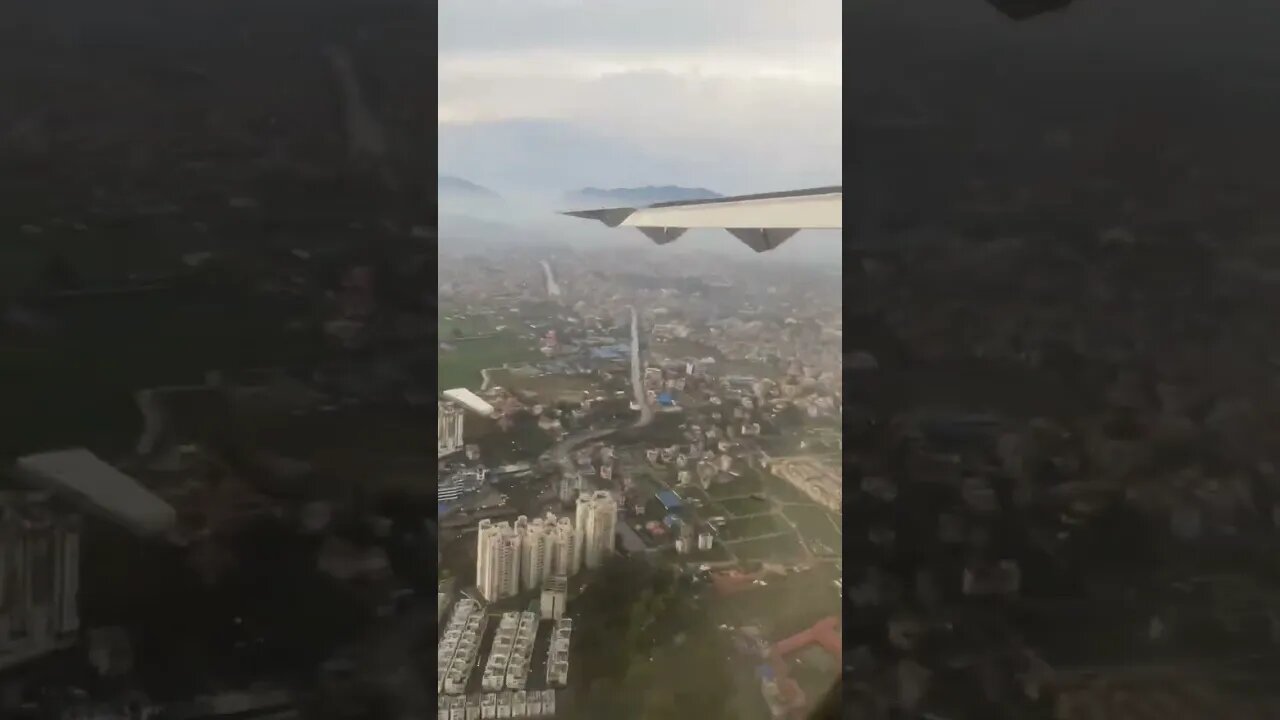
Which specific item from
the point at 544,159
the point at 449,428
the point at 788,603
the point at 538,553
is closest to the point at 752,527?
the point at 788,603

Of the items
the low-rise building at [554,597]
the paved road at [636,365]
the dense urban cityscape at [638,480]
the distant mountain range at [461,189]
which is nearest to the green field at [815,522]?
the dense urban cityscape at [638,480]

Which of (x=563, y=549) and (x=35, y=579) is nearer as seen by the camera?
(x=35, y=579)

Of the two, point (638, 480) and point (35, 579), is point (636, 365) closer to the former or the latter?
point (638, 480)

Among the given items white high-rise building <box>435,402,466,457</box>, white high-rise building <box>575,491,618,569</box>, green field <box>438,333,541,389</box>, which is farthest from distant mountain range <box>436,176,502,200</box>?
white high-rise building <box>575,491,618,569</box>

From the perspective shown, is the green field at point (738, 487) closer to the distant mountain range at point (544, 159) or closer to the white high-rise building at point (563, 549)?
the white high-rise building at point (563, 549)

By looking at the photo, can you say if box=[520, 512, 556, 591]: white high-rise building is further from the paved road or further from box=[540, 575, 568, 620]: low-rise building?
the paved road

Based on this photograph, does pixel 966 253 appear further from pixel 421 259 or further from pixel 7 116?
pixel 7 116
